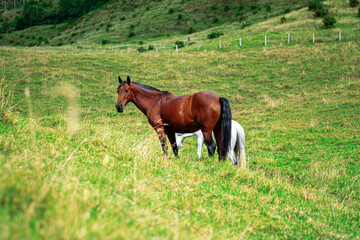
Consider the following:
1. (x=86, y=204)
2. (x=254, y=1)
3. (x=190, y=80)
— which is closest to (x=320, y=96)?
(x=190, y=80)

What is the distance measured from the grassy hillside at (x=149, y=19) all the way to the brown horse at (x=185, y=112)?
193ft

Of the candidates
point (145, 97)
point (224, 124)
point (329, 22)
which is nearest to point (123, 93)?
point (145, 97)

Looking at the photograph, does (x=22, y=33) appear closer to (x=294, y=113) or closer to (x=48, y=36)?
(x=48, y=36)

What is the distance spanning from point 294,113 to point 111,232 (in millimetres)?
18334

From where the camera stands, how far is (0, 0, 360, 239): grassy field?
255 centimetres

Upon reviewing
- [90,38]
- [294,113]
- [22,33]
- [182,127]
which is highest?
[22,33]

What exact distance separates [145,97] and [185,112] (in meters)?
1.66

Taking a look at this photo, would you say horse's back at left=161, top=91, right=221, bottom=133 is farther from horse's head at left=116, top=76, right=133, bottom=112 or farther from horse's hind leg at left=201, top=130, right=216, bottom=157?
horse's head at left=116, top=76, right=133, bottom=112

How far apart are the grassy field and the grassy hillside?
46.6 m

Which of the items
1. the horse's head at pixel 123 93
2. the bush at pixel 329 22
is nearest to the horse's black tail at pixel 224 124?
the horse's head at pixel 123 93

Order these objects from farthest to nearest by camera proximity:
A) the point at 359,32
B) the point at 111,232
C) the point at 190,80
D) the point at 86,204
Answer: the point at 359,32, the point at 190,80, the point at 86,204, the point at 111,232

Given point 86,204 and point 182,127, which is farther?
point 182,127

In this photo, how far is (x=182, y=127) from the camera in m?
8.34

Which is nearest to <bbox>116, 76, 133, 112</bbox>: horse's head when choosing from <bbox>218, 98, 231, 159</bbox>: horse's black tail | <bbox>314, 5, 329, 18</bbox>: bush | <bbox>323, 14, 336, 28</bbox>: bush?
<bbox>218, 98, 231, 159</bbox>: horse's black tail
